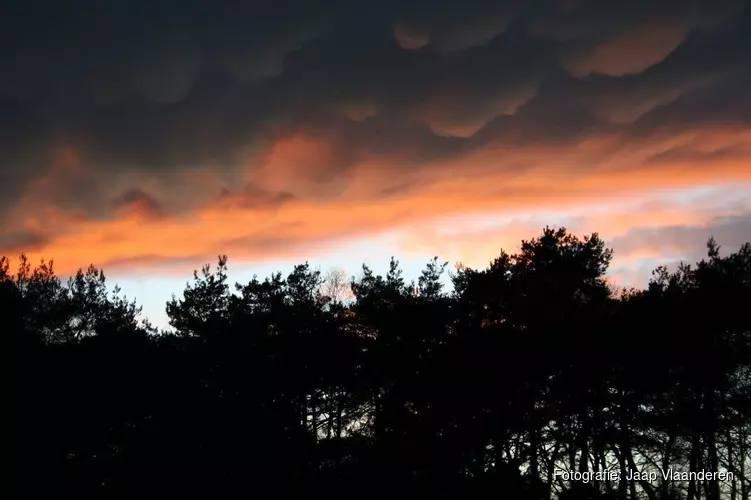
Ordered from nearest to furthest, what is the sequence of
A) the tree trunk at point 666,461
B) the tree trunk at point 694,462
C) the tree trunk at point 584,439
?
the tree trunk at point 694,462 → the tree trunk at point 666,461 → the tree trunk at point 584,439

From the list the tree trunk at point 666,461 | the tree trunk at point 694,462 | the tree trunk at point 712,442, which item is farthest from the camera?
the tree trunk at point 666,461

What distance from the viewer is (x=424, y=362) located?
3394 cm

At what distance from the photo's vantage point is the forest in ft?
91.9

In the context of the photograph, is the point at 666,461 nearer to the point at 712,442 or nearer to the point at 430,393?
the point at 712,442

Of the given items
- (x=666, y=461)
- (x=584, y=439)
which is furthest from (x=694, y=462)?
(x=584, y=439)

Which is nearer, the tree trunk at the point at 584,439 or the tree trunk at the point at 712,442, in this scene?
the tree trunk at the point at 712,442

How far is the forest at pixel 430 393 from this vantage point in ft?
91.9

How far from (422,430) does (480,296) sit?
7.74m

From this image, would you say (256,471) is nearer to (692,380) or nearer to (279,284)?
(279,284)

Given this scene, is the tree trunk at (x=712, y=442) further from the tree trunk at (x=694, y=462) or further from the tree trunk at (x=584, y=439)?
the tree trunk at (x=584, y=439)

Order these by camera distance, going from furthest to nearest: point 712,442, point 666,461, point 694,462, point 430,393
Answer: point 430,393 → point 666,461 → point 694,462 → point 712,442

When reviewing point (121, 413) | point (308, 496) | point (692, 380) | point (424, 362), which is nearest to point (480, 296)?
point (424, 362)

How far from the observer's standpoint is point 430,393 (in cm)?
3294

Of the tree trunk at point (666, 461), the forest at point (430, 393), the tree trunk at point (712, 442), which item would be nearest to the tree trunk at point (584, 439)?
the forest at point (430, 393)
